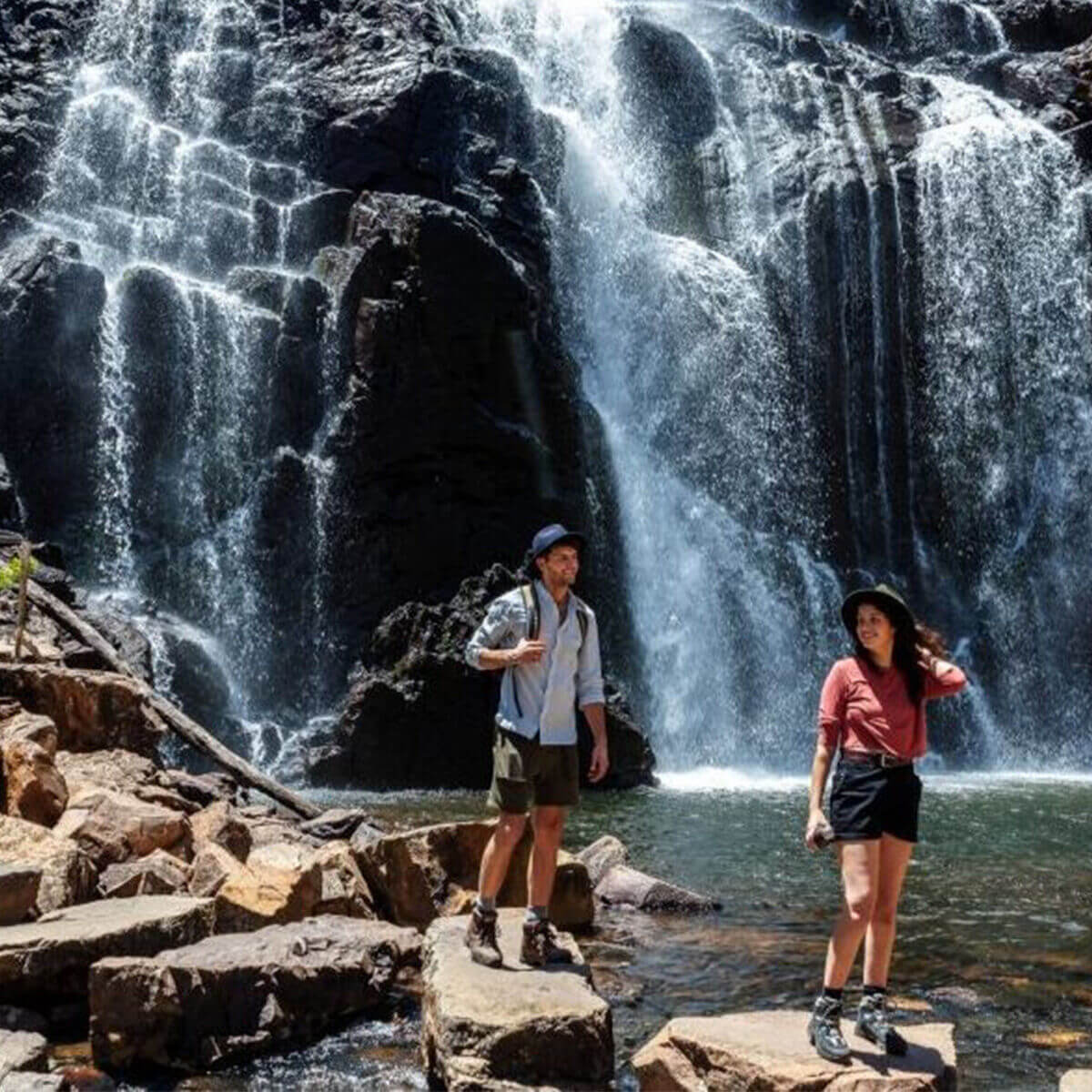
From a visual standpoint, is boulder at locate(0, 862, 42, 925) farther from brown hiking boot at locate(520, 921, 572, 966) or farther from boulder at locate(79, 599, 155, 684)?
boulder at locate(79, 599, 155, 684)

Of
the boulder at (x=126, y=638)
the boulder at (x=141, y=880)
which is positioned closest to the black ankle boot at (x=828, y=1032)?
the boulder at (x=141, y=880)

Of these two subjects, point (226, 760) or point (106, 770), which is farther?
point (226, 760)


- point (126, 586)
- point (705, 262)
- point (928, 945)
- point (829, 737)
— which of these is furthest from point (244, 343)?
point (829, 737)

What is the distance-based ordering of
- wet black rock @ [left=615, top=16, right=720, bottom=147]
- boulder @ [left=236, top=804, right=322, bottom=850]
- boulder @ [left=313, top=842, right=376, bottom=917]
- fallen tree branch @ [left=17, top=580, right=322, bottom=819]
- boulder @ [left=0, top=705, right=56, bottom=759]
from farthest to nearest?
wet black rock @ [left=615, top=16, right=720, bottom=147] < fallen tree branch @ [left=17, top=580, right=322, bottom=819] < boulder @ [left=236, top=804, right=322, bottom=850] < boulder @ [left=0, top=705, right=56, bottom=759] < boulder @ [left=313, top=842, right=376, bottom=917]

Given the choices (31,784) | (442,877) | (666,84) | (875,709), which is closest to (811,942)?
(442,877)

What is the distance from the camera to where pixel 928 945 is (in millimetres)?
9805

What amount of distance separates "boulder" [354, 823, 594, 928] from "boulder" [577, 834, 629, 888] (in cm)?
187

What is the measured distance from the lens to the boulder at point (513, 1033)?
5637 millimetres

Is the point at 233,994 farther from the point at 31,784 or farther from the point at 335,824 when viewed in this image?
the point at 335,824

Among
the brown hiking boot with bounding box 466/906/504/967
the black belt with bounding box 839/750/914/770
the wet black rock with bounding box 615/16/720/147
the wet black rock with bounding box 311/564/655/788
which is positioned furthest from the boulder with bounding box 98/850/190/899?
the wet black rock with bounding box 615/16/720/147

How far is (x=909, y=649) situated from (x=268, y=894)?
477cm

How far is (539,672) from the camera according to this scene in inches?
267

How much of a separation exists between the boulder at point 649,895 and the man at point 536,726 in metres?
4.36

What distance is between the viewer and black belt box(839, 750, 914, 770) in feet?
18.7
